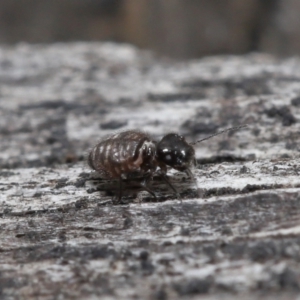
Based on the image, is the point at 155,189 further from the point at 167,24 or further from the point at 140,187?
the point at 167,24

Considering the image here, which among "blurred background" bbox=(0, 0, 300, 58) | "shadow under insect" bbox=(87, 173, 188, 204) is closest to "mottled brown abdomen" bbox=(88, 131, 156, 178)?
"shadow under insect" bbox=(87, 173, 188, 204)

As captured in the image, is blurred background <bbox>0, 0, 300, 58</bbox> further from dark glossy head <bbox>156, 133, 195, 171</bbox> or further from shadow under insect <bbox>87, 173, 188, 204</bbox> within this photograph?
shadow under insect <bbox>87, 173, 188, 204</bbox>

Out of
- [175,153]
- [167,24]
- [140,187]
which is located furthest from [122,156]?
[167,24]

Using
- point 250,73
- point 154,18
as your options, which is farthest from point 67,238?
point 154,18

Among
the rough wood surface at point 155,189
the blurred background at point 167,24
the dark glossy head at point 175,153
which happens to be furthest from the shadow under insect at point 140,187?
the blurred background at point 167,24

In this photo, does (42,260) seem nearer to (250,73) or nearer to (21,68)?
(250,73)

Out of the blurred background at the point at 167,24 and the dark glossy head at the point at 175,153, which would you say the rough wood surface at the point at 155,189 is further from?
the blurred background at the point at 167,24
